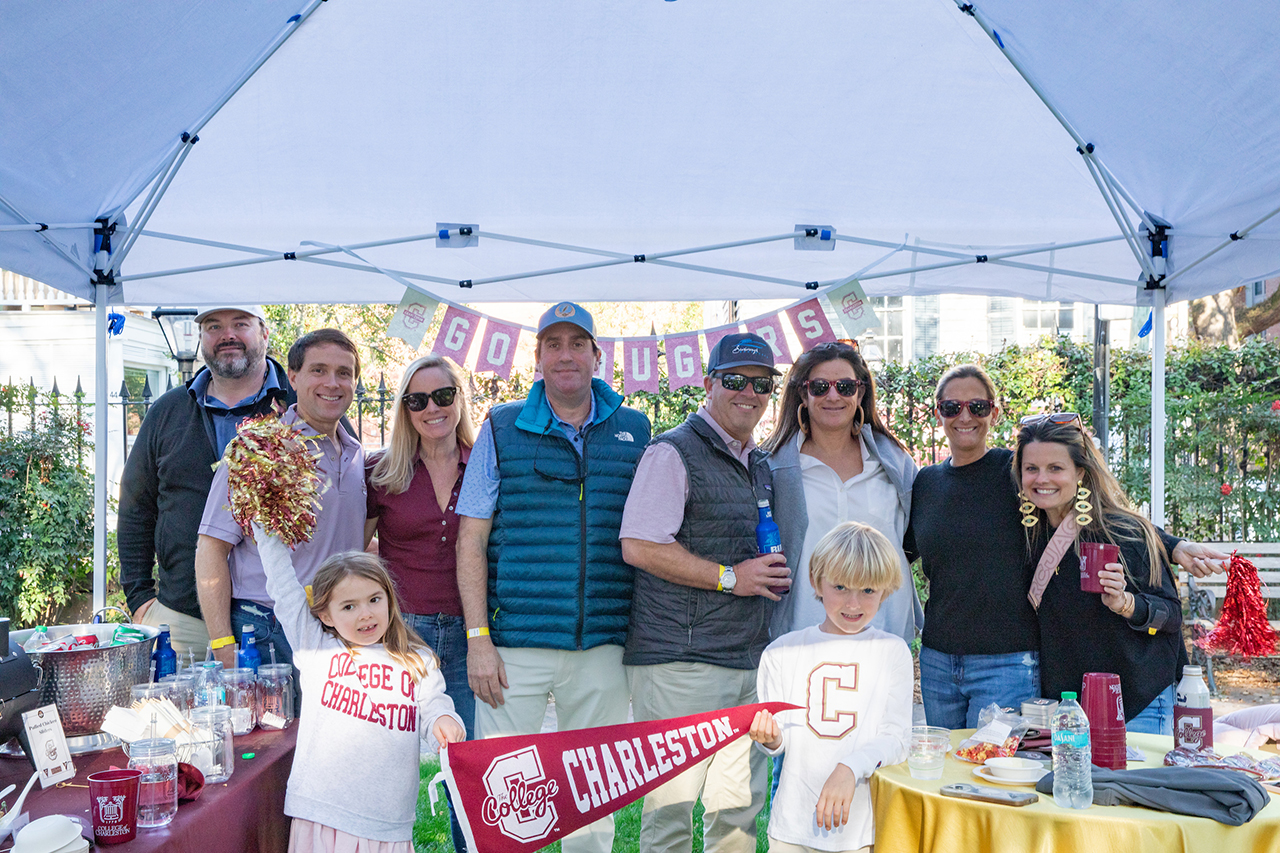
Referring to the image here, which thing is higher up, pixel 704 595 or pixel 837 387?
pixel 837 387

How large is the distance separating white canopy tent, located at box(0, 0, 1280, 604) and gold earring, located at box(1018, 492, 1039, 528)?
1503 mm

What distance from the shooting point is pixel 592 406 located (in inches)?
149

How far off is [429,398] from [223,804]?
5.60 ft

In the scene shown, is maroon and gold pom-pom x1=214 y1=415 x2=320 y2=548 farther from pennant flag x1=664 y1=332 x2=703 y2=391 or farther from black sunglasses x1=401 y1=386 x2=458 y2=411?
pennant flag x1=664 y1=332 x2=703 y2=391

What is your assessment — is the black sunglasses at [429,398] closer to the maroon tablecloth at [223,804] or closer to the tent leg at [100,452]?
the maroon tablecloth at [223,804]

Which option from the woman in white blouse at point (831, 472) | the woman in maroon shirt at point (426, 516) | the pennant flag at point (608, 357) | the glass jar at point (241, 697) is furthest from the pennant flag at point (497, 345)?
the glass jar at point (241, 697)

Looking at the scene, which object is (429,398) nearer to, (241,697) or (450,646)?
(450,646)

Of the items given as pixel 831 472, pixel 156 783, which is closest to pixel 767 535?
pixel 831 472

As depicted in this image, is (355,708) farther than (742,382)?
No

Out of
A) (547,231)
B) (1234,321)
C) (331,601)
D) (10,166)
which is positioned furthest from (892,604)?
(1234,321)

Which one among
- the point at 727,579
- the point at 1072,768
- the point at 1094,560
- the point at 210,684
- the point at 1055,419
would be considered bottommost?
the point at 1072,768

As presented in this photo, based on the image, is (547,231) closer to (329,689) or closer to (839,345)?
(839,345)

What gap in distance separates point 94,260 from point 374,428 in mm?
7548

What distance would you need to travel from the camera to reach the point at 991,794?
A: 2561mm
